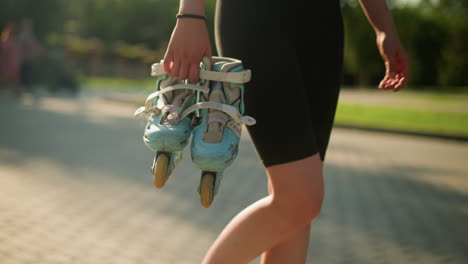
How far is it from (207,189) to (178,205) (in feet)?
10.4

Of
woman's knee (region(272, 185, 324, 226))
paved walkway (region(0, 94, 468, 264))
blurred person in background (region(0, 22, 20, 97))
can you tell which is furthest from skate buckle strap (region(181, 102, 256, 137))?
blurred person in background (region(0, 22, 20, 97))

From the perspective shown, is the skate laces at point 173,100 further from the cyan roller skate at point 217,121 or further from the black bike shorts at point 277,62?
the black bike shorts at point 277,62

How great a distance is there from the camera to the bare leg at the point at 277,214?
1.63 metres

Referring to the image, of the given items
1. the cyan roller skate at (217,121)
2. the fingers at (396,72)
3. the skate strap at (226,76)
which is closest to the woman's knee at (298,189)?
the cyan roller skate at (217,121)

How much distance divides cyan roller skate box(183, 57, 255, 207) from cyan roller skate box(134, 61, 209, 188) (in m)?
0.03

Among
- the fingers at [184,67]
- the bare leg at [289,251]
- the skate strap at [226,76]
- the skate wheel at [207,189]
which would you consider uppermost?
the fingers at [184,67]

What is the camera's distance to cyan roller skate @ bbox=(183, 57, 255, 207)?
1.55 m

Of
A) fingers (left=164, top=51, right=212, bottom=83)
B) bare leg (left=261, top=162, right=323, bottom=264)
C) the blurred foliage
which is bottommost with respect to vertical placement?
the blurred foliage

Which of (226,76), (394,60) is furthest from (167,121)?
(394,60)

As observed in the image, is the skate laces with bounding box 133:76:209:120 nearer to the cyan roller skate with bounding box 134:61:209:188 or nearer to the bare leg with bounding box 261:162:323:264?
the cyan roller skate with bounding box 134:61:209:188

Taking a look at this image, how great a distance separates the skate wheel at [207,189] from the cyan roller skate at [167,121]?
Answer: 0.10m

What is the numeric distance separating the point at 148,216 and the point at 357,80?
44.5 meters

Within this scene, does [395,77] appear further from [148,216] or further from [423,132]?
[423,132]

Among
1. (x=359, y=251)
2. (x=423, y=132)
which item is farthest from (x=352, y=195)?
(x=423, y=132)
